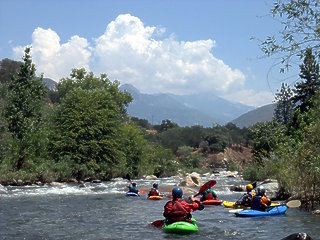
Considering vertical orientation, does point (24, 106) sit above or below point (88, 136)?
above

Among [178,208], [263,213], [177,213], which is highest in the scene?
[178,208]

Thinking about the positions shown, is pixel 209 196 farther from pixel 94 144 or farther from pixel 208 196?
pixel 94 144

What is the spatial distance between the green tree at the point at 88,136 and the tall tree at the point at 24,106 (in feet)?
7.61

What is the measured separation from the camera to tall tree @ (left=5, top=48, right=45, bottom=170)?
3022 centimetres

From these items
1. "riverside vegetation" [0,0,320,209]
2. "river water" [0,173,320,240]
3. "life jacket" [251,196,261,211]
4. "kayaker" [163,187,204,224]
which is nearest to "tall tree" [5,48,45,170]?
"riverside vegetation" [0,0,320,209]

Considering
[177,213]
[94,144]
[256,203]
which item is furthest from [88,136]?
[177,213]

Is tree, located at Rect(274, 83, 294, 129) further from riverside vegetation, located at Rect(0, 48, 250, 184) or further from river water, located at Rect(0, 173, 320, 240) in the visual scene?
river water, located at Rect(0, 173, 320, 240)

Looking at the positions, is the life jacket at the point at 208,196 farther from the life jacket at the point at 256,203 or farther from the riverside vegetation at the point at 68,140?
the riverside vegetation at the point at 68,140

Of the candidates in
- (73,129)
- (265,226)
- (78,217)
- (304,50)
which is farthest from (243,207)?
(73,129)

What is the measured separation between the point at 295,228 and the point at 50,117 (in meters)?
29.4

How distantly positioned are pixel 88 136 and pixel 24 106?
663cm

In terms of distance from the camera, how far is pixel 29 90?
38844 mm

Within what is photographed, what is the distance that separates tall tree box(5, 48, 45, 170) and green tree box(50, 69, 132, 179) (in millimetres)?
2320

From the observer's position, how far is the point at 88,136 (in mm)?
34812
